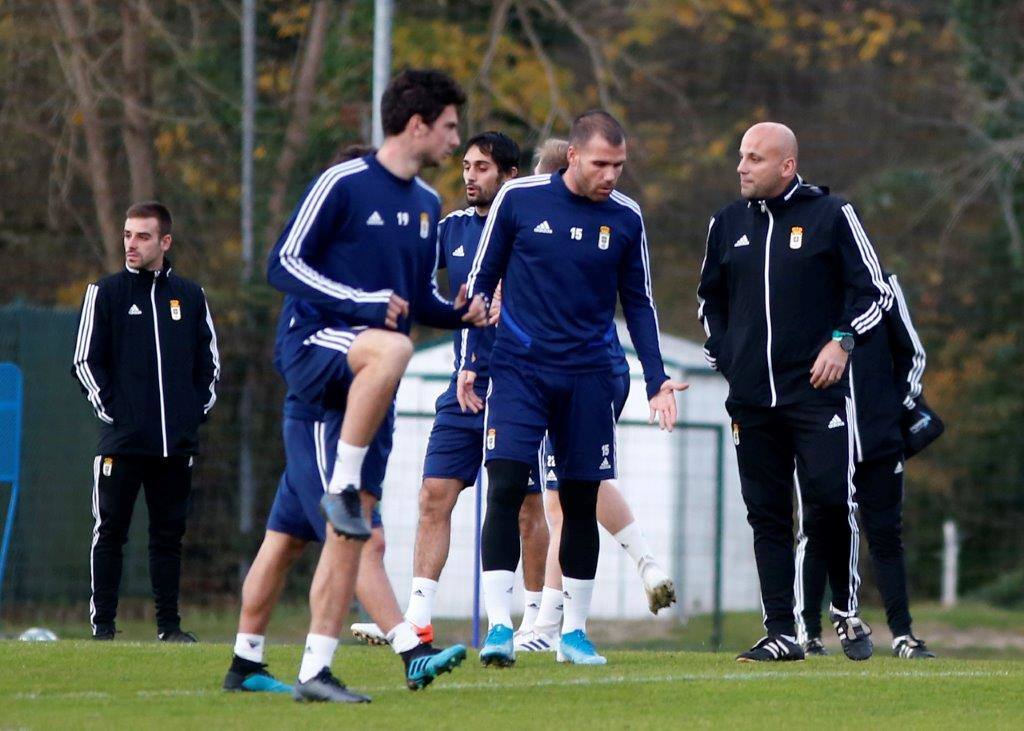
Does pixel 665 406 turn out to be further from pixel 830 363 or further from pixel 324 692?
pixel 324 692

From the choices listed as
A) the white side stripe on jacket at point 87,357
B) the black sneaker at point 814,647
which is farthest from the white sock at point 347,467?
the white side stripe on jacket at point 87,357

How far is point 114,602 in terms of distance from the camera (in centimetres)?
1009

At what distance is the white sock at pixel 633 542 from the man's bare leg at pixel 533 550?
0.54 meters

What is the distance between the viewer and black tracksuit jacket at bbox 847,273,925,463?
9070 mm

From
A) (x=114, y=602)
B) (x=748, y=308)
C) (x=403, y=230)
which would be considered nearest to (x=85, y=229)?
(x=114, y=602)

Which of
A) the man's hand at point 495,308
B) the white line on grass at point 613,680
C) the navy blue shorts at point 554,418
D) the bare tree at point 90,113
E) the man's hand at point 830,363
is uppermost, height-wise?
the bare tree at point 90,113

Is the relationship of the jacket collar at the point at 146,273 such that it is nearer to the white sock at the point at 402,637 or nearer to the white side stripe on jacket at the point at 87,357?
the white side stripe on jacket at the point at 87,357

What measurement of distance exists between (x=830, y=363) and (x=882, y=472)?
5.47 feet

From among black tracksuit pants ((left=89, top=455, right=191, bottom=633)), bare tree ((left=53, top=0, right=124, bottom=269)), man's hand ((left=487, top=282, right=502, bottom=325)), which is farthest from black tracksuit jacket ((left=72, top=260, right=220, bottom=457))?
bare tree ((left=53, top=0, right=124, bottom=269))

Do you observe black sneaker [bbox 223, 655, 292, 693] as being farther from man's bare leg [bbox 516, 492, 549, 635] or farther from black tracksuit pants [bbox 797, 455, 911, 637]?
black tracksuit pants [bbox 797, 455, 911, 637]

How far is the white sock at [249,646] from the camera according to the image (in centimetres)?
645

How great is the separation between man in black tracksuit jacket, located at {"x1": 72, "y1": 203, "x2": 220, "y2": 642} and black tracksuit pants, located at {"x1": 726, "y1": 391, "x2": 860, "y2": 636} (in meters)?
3.42

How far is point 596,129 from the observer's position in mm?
7281

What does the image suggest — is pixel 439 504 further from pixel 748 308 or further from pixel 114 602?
pixel 114 602
